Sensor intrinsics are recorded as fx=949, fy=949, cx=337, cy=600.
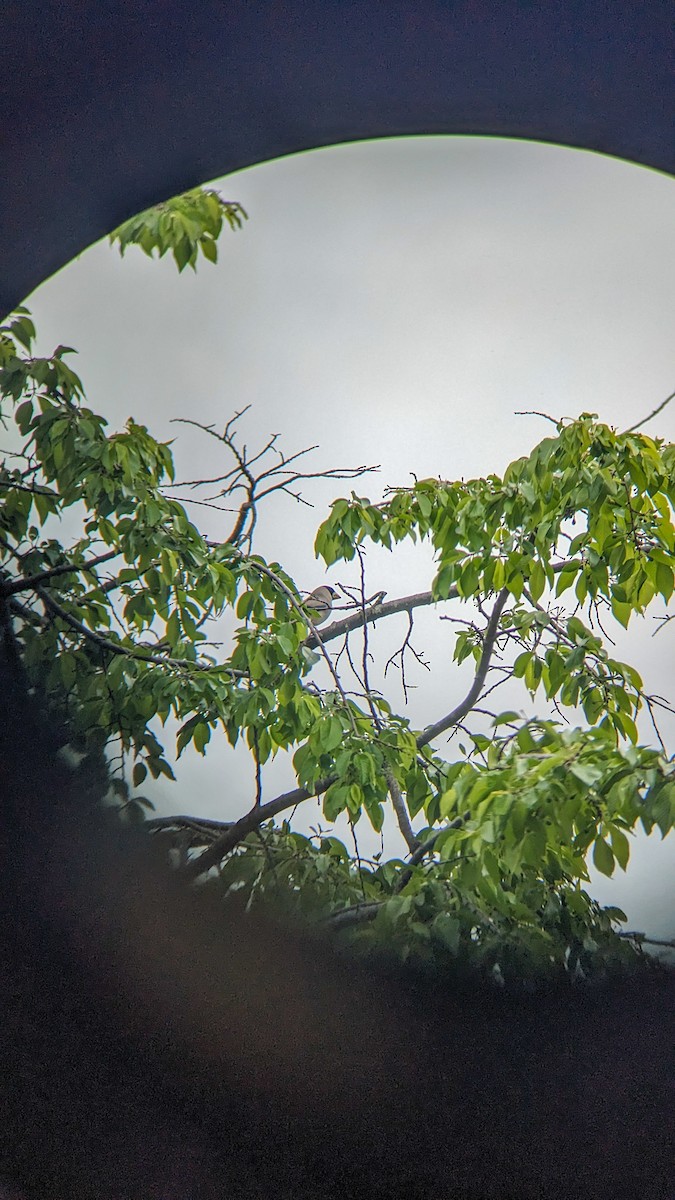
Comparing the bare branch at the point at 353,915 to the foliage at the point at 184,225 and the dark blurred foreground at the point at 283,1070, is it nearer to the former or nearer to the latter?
the dark blurred foreground at the point at 283,1070

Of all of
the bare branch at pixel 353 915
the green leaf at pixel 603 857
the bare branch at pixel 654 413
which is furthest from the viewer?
the bare branch at pixel 654 413

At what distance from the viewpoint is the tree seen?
→ 4.52 ft

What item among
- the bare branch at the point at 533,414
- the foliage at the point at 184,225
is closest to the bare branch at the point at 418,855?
the bare branch at the point at 533,414

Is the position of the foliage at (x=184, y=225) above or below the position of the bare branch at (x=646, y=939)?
above

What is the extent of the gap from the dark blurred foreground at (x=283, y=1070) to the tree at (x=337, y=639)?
70 mm

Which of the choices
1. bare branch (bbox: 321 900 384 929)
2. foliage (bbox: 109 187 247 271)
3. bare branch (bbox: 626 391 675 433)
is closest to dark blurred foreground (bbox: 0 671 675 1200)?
bare branch (bbox: 321 900 384 929)

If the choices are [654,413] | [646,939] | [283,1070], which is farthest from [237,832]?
[654,413]

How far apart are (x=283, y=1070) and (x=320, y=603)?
2.26 ft

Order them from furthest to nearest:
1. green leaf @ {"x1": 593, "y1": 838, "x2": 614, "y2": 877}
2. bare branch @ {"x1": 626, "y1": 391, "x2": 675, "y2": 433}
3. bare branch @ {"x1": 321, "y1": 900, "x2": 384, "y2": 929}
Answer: bare branch @ {"x1": 626, "y1": 391, "x2": 675, "y2": 433}, bare branch @ {"x1": 321, "y1": 900, "x2": 384, "y2": 929}, green leaf @ {"x1": 593, "y1": 838, "x2": 614, "y2": 877}

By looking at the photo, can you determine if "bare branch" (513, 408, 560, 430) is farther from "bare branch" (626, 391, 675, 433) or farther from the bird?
the bird

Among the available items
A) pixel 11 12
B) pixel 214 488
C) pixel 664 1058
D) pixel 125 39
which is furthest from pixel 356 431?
pixel 664 1058

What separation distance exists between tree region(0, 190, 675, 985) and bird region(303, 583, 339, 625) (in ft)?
0.07

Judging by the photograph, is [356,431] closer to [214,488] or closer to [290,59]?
[214,488]

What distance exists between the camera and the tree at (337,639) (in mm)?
1378
